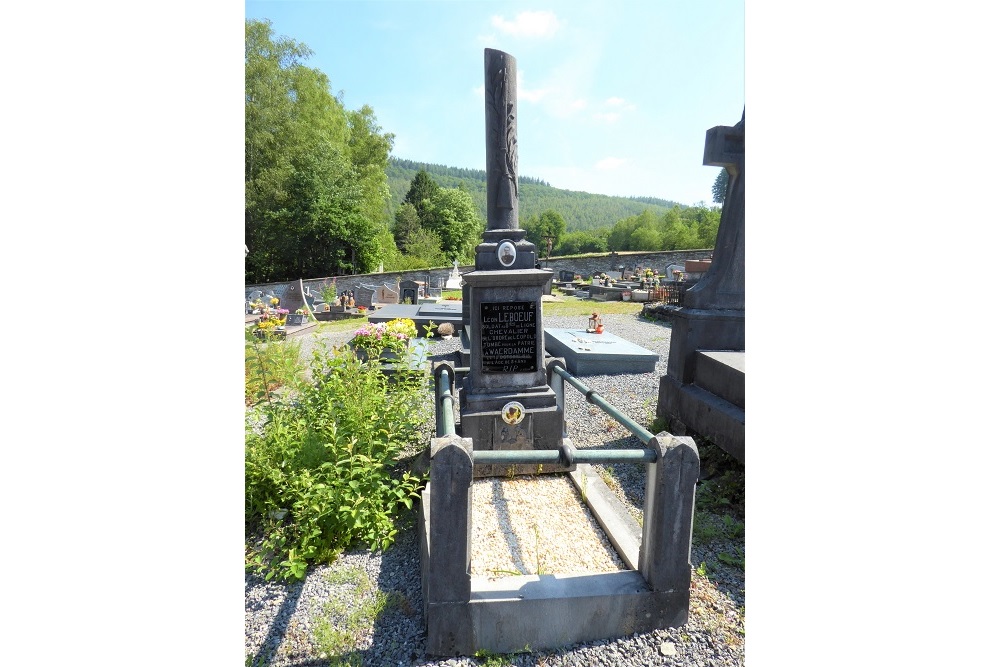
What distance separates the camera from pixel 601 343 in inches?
369

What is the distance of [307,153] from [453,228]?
67.2 ft

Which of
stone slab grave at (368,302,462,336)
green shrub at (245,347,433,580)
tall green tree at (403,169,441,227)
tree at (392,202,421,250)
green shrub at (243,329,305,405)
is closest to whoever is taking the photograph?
green shrub at (245,347,433,580)

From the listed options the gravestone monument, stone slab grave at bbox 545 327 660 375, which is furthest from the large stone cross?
stone slab grave at bbox 545 327 660 375

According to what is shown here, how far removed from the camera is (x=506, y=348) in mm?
4320

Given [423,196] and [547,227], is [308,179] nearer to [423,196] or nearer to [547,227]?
[423,196]

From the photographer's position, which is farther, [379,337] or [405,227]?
[405,227]

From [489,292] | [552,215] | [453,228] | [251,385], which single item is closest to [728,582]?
[489,292]

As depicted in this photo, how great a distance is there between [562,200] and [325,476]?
98.0 meters

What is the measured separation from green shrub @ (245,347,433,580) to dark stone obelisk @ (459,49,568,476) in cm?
68

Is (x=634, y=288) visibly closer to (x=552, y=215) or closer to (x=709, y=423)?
(x=709, y=423)

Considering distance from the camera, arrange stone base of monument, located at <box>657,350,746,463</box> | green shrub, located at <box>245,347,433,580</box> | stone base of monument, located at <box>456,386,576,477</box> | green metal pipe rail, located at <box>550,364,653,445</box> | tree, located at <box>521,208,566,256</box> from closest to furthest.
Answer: green metal pipe rail, located at <box>550,364,653,445</box> < green shrub, located at <box>245,347,433,580</box> < stone base of monument, located at <box>456,386,576,477</box> < stone base of monument, located at <box>657,350,746,463</box> < tree, located at <box>521,208,566,256</box>

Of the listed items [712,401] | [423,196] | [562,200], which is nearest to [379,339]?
[712,401]

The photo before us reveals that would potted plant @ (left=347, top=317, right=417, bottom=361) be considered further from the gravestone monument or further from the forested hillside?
the forested hillside

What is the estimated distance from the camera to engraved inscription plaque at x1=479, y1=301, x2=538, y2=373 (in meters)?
4.27
